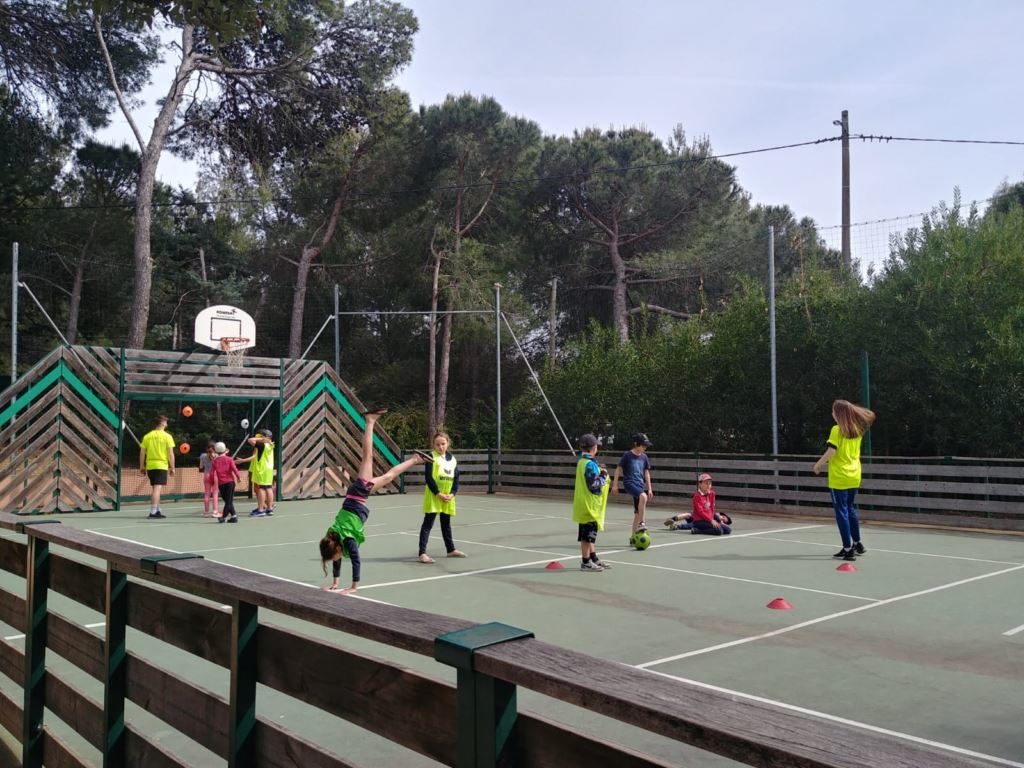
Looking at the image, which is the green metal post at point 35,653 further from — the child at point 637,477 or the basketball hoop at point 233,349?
the basketball hoop at point 233,349

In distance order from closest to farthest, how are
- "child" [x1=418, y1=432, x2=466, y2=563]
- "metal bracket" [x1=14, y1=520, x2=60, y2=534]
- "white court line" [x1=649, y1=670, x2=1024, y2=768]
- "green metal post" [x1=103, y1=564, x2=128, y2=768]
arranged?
1. "green metal post" [x1=103, y1=564, x2=128, y2=768]
2. "metal bracket" [x1=14, y1=520, x2=60, y2=534]
3. "white court line" [x1=649, y1=670, x2=1024, y2=768]
4. "child" [x1=418, y1=432, x2=466, y2=563]

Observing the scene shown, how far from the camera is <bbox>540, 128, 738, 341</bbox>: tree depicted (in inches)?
1328

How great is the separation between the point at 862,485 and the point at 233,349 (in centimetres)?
1410

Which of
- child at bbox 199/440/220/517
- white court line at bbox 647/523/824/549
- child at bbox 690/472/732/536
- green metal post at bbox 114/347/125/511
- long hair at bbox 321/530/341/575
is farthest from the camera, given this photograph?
green metal post at bbox 114/347/125/511

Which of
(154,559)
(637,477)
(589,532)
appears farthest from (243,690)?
(637,477)

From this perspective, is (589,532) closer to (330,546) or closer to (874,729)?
(330,546)

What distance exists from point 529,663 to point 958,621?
7.33 m

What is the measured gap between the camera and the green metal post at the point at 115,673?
3299 mm

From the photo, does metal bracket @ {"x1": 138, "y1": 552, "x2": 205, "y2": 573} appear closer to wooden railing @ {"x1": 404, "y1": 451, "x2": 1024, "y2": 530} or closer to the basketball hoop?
wooden railing @ {"x1": 404, "y1": 451, "x2": 1024, "y2": 530}

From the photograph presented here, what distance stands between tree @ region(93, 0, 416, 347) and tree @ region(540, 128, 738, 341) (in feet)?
25.5

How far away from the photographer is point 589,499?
415 inches

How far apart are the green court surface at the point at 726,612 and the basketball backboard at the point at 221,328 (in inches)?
263

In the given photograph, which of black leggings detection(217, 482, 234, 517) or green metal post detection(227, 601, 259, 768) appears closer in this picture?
green metal post detection(227, 601, 259, 768)

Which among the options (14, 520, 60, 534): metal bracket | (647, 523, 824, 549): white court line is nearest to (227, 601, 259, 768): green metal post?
(14, 520, 60, 534): metal bracket
